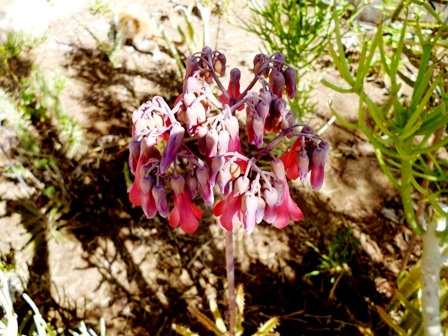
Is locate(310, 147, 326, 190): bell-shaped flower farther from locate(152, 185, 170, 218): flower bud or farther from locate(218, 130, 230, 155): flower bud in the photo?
locate(152, 185, 170, 218): flower bud

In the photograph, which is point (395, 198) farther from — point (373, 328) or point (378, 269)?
point (373, 328)

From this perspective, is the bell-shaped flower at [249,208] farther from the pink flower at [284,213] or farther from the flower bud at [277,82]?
the flower bud at [277,82]

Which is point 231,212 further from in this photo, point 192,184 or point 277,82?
point 277,82

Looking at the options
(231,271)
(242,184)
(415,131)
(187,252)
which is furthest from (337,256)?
(242,184)

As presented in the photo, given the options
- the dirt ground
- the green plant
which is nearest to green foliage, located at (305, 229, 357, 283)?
the dirt ground

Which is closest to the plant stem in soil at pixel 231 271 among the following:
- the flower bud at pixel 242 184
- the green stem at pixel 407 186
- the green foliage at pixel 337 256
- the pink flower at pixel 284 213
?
the pink flower at pixel 284 213

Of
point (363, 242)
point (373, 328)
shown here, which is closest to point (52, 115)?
point (363, 242)
